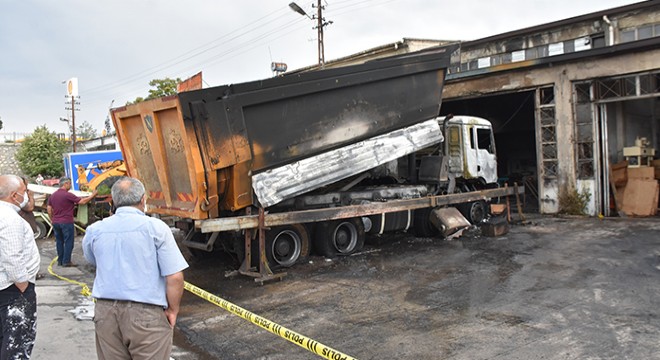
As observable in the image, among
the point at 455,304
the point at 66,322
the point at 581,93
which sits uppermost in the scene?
the point at 581,93

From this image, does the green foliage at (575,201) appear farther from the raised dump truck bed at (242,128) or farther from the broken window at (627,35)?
the raised dump truck bed at (242,128)

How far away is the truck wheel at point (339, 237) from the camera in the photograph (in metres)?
8.71

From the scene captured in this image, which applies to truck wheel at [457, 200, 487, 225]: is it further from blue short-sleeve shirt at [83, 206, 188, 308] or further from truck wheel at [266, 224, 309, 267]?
blue short-sleeve shirt at [83, 206, 188, 308]

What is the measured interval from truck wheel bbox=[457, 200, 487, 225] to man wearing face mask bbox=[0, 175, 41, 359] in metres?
9.95

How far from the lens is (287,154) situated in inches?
301

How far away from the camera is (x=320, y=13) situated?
29.3 metres

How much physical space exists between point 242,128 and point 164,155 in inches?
50.8

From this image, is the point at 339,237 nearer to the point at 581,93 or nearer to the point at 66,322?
the point at 66,322

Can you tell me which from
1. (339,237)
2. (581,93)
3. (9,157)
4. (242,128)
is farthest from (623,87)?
(9,157)

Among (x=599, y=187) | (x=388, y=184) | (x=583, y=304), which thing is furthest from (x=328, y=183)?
(x=599, y=187)

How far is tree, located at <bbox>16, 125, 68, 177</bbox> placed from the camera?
35.8m

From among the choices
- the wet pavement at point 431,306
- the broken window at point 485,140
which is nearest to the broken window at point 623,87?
the broken window at point 485,140

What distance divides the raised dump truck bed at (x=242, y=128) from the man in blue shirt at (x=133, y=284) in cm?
392

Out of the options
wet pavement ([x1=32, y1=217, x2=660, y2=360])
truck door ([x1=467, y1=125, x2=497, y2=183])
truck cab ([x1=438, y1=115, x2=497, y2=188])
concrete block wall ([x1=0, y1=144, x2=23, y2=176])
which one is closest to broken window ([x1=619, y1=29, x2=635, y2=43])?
truck door ([x1=467, y1=125, x2=497, y2=183])
